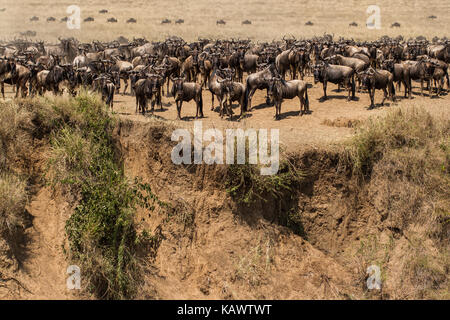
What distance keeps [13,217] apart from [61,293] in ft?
7.15

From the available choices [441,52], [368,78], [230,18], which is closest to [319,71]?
[368,78]

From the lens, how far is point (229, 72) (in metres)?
20.8

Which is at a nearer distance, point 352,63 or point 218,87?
point 218,87

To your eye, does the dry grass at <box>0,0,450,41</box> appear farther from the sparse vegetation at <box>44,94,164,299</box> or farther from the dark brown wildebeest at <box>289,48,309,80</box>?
the sparse vegetation at <box>44,94,164,299</box>

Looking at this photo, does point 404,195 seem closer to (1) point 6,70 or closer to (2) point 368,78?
(2) point 368,78

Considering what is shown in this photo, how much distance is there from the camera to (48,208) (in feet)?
43.5

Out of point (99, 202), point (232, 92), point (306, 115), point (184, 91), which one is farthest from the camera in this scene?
point (306, 115)

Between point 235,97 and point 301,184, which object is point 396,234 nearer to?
point 301,184

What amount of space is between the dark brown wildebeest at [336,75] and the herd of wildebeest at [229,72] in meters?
0.04

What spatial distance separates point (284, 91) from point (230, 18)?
1819 inches

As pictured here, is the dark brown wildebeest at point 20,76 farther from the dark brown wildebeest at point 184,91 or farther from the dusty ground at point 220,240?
the dusty ground at point 220,240

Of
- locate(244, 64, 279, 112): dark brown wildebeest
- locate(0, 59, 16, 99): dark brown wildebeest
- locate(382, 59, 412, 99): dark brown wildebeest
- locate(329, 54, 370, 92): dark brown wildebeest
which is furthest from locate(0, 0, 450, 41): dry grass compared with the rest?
locate(244, 64, 279, 112): dark brown wildebeest

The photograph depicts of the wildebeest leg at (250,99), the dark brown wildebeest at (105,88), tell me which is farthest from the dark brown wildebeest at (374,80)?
the dark brown wildebeest at (105,88)

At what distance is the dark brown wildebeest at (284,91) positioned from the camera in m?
19.7
